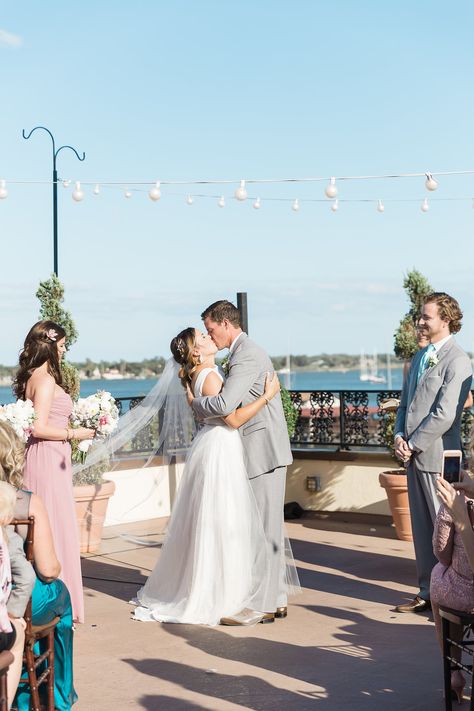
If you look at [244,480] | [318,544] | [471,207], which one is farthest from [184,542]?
[471,207]

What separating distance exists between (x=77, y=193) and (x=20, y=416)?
3550 mm

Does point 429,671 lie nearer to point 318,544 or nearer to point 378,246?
point 318,544

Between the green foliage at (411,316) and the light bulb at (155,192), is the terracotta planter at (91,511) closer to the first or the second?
the light bulb at (155,192)

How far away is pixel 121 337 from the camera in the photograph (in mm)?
59500

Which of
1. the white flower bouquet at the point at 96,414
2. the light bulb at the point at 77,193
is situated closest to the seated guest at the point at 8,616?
the white flower bouquet at the point at 96,414

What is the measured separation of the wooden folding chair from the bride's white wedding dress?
185cm

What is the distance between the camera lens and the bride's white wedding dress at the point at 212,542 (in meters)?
6.13

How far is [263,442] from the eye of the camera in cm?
624

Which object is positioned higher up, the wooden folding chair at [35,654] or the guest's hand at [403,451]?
the guest's hand at [403,451]

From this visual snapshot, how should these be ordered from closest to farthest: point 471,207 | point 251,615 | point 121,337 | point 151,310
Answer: point 251,615
point 471,207
point 121,337
point 151,310

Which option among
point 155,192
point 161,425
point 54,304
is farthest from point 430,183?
point 54,304

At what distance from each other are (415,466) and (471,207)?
3158 mm

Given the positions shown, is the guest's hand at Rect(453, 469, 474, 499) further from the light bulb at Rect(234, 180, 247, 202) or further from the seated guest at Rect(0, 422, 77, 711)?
the light bulb at Rect(234, 180, 247, 202)

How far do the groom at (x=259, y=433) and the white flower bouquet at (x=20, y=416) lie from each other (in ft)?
3.42
